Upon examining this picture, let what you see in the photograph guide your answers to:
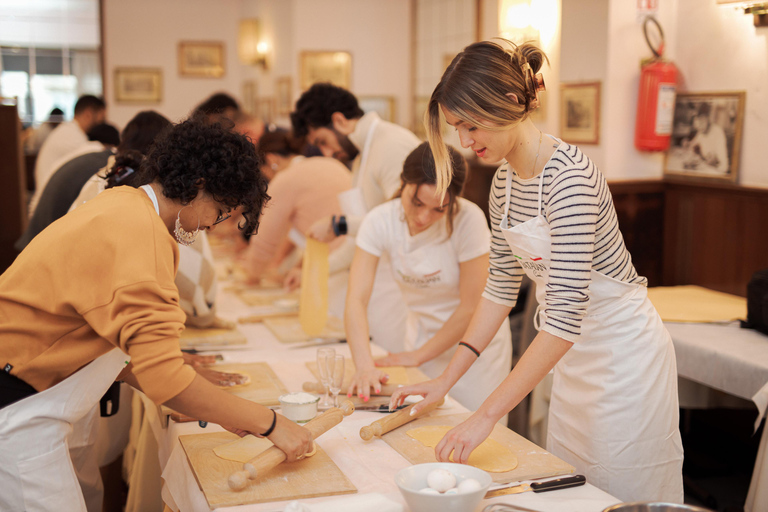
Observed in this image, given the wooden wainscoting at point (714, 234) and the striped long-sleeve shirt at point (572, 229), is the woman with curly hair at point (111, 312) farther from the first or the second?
the wooden wainscoting at point (714, 234)

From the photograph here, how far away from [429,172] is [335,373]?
63 centimetres

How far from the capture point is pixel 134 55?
891 cm

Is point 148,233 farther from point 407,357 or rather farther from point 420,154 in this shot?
point 407,357

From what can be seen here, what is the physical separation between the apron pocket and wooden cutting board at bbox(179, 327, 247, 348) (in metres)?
1.03

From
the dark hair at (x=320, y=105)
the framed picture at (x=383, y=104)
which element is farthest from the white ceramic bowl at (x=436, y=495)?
the framed picture at (x=383, y=104)

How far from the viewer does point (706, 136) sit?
11.7ft

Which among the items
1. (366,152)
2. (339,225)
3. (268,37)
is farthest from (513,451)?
(268,37)

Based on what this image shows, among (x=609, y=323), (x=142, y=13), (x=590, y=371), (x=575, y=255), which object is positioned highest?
(x=142, y=13)

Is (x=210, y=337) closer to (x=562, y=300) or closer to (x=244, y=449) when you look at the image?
(x=244, y=449)

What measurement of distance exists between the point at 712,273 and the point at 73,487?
129 inches

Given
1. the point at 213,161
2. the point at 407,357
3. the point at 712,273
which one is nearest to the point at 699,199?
the point at 712,273

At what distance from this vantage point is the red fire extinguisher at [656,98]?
11.8 feet

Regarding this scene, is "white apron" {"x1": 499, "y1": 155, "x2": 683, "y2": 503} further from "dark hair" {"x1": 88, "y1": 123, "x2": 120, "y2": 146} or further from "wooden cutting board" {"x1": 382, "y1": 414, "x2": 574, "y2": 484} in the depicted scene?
A: "dark hair" {"x1": 88, "y1": 123, "x2": 120, "y2": 146}

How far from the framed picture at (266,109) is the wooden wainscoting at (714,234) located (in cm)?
487
